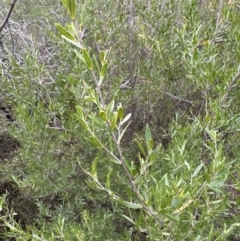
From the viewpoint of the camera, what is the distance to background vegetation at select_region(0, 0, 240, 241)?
1.47 meters

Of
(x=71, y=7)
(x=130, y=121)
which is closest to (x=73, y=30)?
(x=71, y=7)

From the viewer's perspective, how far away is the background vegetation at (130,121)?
1474 mm

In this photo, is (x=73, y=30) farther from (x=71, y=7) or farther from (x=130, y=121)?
(x=130, y=121)

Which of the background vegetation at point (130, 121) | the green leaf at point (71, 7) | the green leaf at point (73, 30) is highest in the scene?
the green leaf at point (71, 7)

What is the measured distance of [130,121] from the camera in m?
2.00

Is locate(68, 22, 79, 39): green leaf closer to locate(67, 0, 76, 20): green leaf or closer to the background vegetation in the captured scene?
locate(67, 0, 76, 20): green leaf

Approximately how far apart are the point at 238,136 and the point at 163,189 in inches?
25.2

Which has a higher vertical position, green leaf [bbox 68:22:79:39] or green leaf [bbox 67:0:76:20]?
green leaf [bbox 67:0:76:20]

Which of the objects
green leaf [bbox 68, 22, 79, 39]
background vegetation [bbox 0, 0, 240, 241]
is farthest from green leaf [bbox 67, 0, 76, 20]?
background vegetation [bbox 0, 0, 240, 241]

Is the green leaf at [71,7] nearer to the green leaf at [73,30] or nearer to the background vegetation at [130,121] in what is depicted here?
the green leaf at [73,30]

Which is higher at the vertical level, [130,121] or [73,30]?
[73,30]

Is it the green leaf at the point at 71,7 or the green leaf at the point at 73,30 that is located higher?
the green leaf at the point at 71,7

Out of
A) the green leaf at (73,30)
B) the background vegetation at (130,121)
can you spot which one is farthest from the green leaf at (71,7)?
the background vegetation at (130,121)

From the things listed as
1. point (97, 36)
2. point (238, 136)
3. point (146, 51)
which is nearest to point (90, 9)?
point (97, 36)
